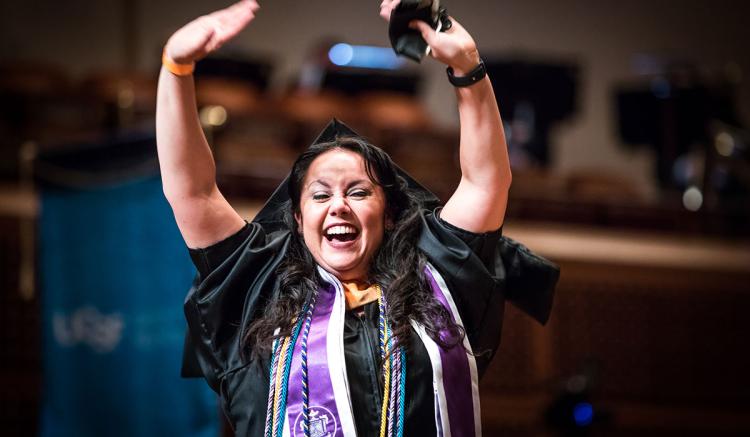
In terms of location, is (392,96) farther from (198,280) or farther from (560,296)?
(198,280)

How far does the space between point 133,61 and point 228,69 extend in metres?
1.36

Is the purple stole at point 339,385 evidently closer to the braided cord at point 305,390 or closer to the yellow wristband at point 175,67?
the braided cord at point 305,390

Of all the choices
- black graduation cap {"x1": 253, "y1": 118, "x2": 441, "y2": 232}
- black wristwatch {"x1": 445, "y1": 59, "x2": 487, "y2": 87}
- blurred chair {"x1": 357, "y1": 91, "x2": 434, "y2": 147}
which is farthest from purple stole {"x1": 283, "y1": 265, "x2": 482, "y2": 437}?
blurred chair {"x1": 357, "y1": 91, "x2": 434, "y2": 147}

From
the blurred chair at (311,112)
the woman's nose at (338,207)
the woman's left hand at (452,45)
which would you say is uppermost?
the blurred chair at (311,112)

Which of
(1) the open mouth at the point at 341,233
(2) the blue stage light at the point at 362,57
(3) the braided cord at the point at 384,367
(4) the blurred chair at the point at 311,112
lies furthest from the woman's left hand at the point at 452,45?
(2) the blue stage light at the point at 362,57

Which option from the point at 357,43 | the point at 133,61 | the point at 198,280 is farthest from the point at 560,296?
the point at 133,61

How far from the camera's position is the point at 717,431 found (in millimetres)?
4578

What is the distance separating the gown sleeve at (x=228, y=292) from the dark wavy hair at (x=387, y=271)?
3 cm

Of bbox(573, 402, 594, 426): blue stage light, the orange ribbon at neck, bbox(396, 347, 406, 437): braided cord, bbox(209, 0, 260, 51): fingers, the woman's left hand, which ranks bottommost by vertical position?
bbox(573, 402, 594, 426): blue stage light

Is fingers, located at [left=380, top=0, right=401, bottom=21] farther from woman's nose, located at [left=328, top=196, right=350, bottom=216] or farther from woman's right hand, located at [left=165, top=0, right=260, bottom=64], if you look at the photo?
woman's nose, located at [left=328, top=196, right=350, bottom=216]

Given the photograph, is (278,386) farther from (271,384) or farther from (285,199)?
(285,199)

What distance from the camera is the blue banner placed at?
10.1ft

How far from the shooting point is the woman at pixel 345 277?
155 centimetres

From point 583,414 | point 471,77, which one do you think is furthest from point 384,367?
point 583,414
